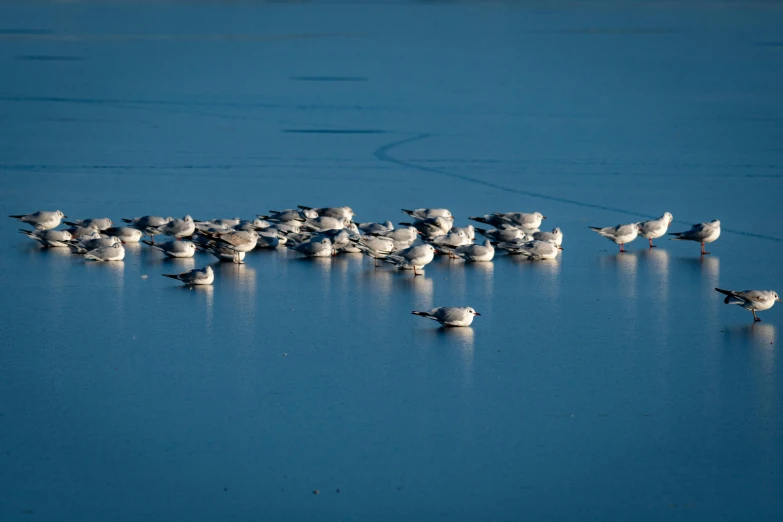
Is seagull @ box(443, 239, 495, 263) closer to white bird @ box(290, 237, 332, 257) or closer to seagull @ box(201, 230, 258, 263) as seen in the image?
white bird @ box(290, 237, 332, 257)

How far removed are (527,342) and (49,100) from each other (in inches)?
744

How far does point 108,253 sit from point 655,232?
221 inches

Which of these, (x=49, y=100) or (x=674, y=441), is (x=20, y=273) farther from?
(x=49, y=100)

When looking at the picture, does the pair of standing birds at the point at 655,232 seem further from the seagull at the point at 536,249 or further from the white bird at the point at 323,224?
the white bird at the point at 323,224

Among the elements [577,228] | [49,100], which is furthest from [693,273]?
[49,100]

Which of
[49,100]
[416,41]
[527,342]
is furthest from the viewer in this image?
[416,41]

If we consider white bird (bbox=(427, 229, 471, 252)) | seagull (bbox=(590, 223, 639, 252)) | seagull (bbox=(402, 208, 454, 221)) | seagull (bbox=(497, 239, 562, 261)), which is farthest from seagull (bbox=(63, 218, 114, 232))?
seagull (bbox=(590, 223, 639, 252))

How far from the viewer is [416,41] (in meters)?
38.1

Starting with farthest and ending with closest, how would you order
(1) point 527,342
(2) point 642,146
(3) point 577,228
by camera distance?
1. (2) point 642,146
2. (3) point 577,228
3. (1) point 527,342

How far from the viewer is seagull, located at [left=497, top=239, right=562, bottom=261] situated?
1252 cm

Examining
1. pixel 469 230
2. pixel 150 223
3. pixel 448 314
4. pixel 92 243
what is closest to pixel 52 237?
pixel 92 243

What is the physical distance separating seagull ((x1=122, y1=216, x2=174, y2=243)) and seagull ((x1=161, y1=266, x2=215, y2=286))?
1.91 m

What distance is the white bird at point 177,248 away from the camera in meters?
12.4

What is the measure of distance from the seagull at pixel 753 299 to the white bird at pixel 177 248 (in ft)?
17.4
